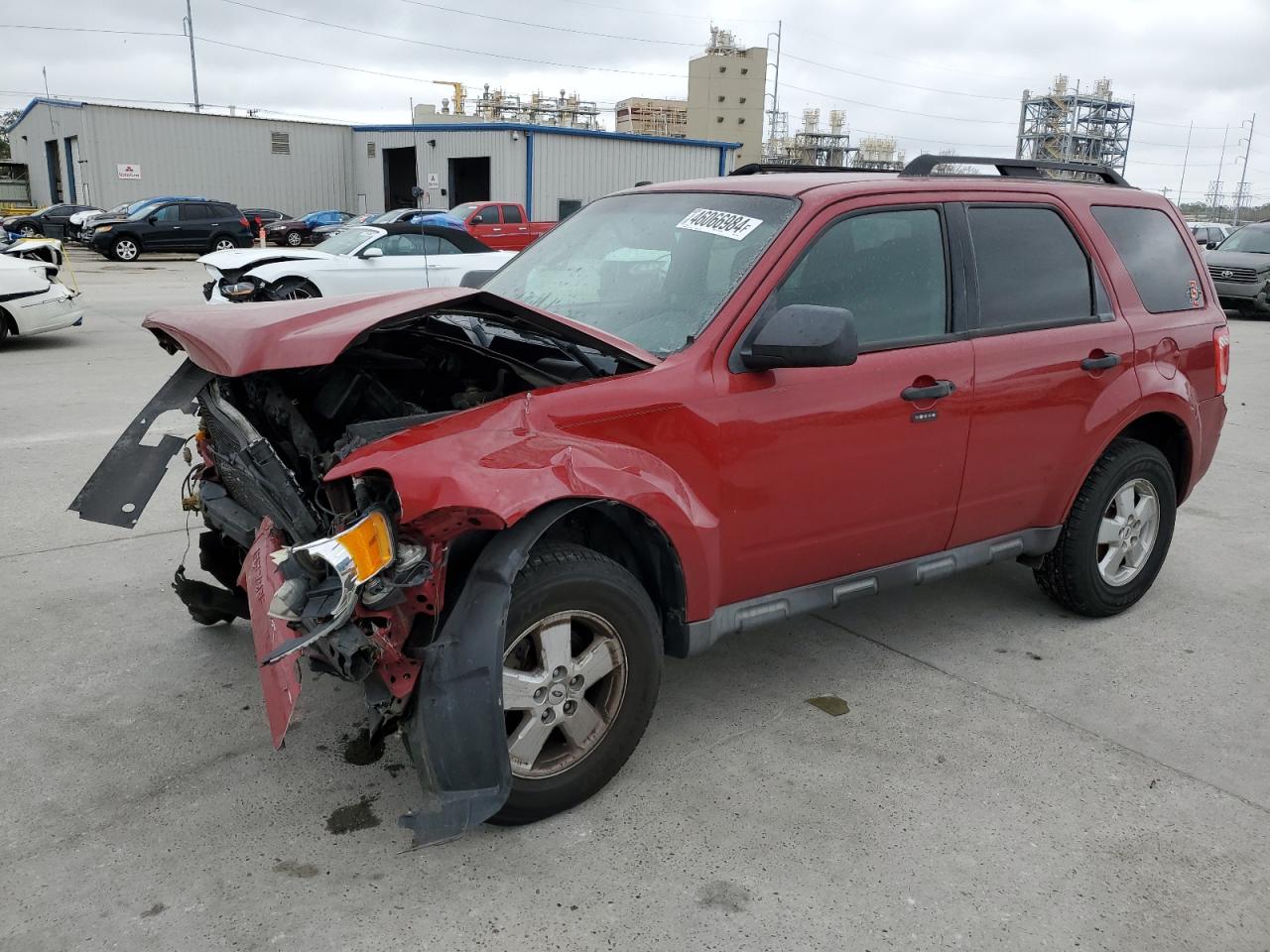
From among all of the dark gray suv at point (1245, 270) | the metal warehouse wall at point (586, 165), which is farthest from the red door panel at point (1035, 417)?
the metal warehouse wall at point (586, 165)

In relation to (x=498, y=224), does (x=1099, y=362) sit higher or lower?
higher

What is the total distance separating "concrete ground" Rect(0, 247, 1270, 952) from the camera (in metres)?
2.56

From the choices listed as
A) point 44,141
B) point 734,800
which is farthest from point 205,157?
point 734,800

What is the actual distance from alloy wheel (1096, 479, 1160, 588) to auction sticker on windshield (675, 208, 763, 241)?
2.10 meters

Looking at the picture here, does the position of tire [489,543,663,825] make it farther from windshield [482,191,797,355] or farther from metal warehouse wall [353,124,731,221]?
metal warehouse wall [353,124,731,221]

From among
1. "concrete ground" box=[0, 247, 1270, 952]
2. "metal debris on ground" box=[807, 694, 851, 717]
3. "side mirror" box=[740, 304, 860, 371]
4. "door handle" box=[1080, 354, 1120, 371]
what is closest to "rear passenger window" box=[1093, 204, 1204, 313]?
"door handle" box=[1080, 354, 1120, 371]

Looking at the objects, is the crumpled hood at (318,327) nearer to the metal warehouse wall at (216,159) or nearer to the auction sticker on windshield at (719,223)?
the auction sticker on windshield at (719,223)

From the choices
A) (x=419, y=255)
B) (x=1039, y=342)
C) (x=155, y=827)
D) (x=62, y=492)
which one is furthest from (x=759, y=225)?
(x=419, y=255)

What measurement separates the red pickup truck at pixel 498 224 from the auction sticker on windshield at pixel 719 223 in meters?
20.1

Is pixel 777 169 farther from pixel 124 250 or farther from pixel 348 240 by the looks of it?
pixel 124 250

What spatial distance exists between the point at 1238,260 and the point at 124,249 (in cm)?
2747

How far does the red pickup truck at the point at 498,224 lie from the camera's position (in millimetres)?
23531

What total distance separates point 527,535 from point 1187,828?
2.15 m

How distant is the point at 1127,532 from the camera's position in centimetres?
449
